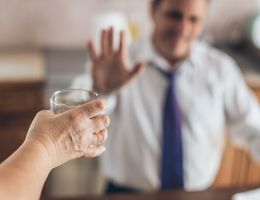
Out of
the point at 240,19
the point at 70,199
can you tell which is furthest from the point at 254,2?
the point at 70,199

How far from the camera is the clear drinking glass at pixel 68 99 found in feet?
Result: 2.33

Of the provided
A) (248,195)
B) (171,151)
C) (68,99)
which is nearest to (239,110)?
(171,151)

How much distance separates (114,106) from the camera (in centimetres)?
157

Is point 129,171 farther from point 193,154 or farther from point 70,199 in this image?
point 70,199

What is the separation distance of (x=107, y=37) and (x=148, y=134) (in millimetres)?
477

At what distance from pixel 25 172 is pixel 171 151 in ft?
3.16

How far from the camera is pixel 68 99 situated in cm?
78

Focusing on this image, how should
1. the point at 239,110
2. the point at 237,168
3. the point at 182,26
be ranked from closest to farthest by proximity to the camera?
the point at 182,26
the point at 239,110
the point at 237,168

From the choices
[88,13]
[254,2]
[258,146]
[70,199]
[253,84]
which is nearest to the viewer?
[70,199]

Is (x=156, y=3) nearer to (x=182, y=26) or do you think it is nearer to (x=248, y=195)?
(x=182, y=26)

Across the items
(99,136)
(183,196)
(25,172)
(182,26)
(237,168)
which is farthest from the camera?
(237,168)

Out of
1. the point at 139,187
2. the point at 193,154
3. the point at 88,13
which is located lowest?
the point at 139,187

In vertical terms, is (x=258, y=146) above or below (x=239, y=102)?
below

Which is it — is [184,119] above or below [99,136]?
below
